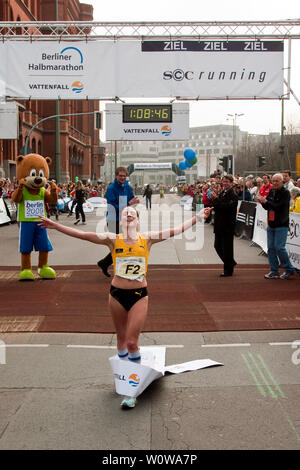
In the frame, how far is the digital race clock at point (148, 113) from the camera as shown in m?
17.2

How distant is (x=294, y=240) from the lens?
11.9 meters

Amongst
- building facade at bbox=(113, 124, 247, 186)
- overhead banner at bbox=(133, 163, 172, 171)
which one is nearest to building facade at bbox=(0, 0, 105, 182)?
overhead banner at bbox=(133, 163, 172, 171)

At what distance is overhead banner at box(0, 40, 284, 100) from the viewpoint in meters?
16.5

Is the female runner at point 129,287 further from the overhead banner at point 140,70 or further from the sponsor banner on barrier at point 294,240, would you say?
the overhead banner at point 140,70

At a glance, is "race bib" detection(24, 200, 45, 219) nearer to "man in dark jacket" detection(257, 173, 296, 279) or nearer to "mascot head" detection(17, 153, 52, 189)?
"mascot head" detection(17, 153, 52, 189)

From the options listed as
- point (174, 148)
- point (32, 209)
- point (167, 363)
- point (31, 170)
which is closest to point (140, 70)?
point (31, 170)

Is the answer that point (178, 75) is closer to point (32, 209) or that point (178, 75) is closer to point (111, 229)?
point (111, 229)

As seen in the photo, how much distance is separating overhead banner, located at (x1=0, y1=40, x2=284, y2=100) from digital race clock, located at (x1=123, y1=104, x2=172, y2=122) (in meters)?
0.55

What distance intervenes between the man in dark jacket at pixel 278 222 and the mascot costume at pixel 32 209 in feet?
13.3

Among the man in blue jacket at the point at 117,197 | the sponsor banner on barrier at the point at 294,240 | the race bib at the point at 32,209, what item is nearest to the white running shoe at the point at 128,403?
the man in blue jacket at the point at 117,197

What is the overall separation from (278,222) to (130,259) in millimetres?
5997

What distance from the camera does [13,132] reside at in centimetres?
1845

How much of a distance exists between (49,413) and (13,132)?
15148mm

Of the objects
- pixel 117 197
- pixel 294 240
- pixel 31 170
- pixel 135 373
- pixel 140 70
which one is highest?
pixel 140 70
